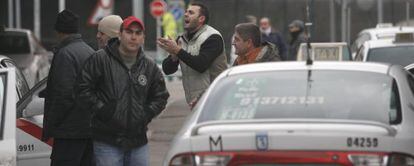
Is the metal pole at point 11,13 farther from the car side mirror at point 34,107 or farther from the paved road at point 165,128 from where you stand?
the car side mirror at point 34,107

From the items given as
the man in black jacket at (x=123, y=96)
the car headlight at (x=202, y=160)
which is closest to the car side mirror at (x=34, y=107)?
the man in black jacket at (x=123, y=96)

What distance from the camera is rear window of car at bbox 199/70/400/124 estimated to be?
659cm

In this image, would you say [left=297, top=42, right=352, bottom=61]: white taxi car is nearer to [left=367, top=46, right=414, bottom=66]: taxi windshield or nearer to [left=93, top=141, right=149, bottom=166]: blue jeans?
[left=367, top=46, right=414, bottom=66]: taxi windshield

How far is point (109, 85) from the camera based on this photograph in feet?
25.2

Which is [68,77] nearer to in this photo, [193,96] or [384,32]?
[193,96]

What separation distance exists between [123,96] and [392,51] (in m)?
7.61

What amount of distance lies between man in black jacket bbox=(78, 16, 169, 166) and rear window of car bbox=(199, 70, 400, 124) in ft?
2.65

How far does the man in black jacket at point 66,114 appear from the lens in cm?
842

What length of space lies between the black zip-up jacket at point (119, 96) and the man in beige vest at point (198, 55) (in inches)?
58.6

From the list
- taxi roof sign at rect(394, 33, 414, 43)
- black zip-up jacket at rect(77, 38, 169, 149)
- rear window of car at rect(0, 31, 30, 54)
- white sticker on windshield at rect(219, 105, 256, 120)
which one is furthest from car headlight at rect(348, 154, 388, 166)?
rear window of car at rect(0, 31, 30, 54)

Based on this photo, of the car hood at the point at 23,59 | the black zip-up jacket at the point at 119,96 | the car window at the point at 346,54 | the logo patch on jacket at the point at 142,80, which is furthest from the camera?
the car hood at the point at 23,59

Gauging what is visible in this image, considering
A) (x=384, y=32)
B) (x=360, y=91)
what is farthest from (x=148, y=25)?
(x=360, y=91)

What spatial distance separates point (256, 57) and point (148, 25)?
3716 centimetres

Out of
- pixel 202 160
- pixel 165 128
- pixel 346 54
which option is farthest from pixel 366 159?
pixel 165 128
